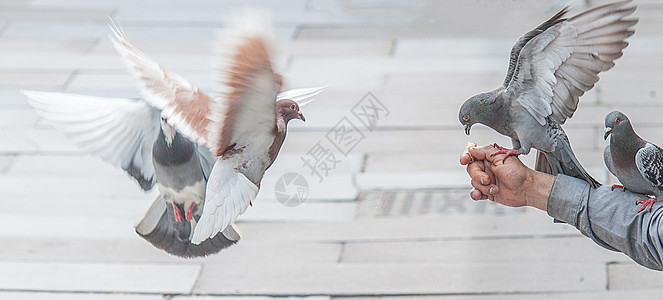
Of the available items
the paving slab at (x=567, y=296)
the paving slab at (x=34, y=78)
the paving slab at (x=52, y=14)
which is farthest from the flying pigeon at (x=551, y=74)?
A: the paving slab at (x=52, y=14)

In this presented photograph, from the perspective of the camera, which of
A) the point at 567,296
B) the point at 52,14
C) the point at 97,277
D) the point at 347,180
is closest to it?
the point at 567,296

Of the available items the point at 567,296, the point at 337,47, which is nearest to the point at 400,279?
the point at 567,296

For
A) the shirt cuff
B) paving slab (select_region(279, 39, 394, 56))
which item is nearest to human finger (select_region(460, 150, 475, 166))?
the shirt cuff

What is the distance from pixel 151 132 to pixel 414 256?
0.97 meters

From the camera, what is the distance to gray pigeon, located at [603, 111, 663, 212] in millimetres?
973

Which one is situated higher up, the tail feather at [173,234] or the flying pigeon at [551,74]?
the flying pigeon at [551,74]

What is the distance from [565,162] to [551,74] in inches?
5.9

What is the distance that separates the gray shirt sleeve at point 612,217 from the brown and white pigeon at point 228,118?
377mm

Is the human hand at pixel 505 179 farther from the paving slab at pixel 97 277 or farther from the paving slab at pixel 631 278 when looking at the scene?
the paving slab at pixel 97 277

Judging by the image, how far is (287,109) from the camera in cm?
95

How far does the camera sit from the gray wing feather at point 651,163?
0.97 metres

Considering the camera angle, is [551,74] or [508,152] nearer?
[551,74]

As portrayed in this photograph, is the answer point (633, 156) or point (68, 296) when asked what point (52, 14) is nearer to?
point (68, 296)

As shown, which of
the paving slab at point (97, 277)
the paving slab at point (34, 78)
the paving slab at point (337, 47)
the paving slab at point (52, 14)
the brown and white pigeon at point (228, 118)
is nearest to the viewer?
the brown and white pigeon at point (228, 118)
